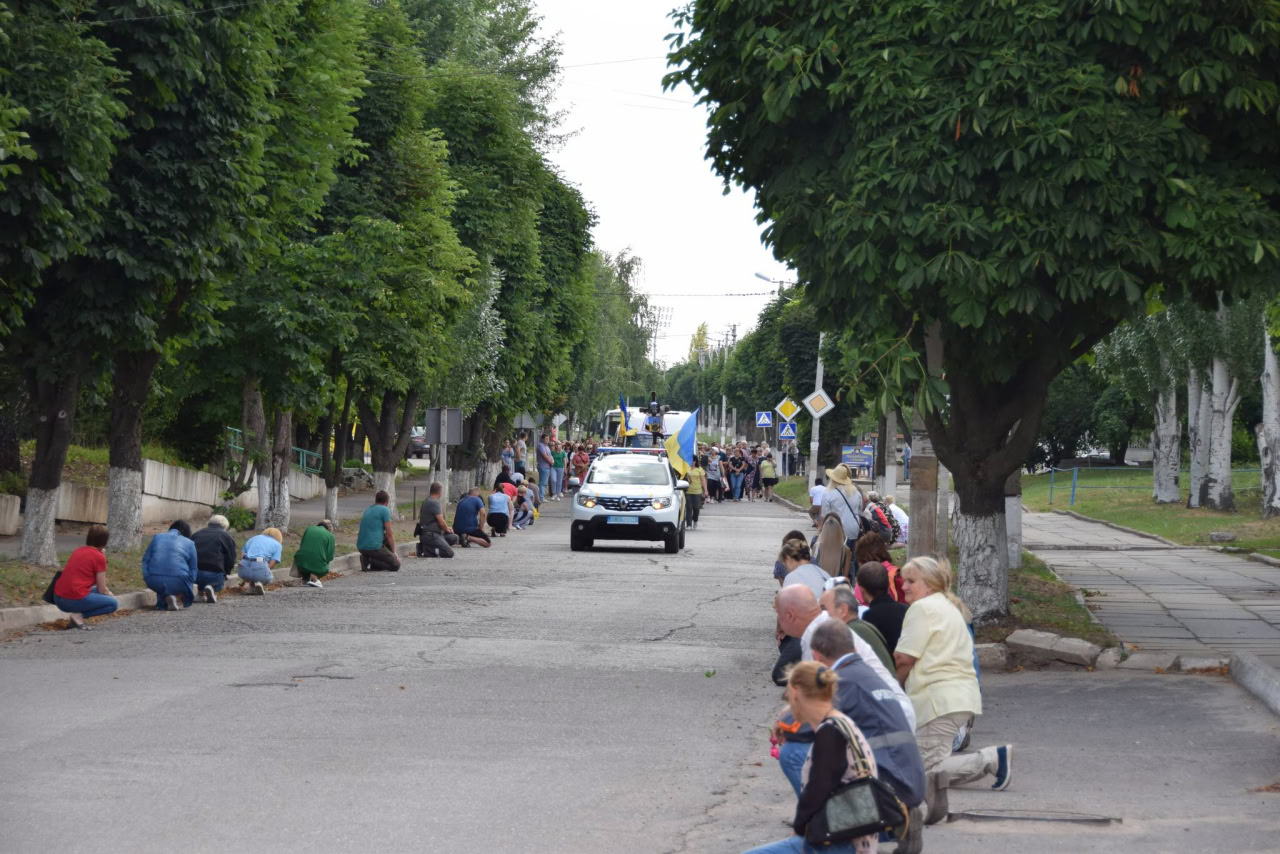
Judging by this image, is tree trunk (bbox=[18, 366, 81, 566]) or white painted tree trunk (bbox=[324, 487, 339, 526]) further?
white painted tree trunk (bbox=[324, 487, 339, 526])

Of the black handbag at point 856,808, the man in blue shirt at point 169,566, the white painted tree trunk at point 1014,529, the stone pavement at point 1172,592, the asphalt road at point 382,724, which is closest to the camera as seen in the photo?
the black handbag at point 856,808

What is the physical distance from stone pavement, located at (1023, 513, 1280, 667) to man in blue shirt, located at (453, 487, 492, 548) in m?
10.9

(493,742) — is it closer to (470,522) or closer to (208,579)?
(208,579)

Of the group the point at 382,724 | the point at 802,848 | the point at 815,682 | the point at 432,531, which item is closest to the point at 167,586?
the point at 382,724

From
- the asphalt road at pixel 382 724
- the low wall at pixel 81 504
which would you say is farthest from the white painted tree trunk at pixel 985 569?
the low wall at pixel 81 504

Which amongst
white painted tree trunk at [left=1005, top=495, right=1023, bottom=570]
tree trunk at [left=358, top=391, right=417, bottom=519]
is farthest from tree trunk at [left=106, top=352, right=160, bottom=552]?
tree trunk at [left=358, top=391, right=417, bottom=519]

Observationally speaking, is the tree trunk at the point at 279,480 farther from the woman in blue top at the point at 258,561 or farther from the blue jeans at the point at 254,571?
the blue jeans at the point at 254,571

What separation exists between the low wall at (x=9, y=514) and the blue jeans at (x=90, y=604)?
36.1 feet

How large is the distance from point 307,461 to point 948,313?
4128 centimetres

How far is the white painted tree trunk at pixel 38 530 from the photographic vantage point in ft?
66.3

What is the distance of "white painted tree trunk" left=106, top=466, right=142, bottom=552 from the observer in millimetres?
23125

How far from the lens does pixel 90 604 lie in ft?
54.9

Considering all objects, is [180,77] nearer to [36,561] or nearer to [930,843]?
[36,561]

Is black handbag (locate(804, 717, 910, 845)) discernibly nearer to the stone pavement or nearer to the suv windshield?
the stone pavement
